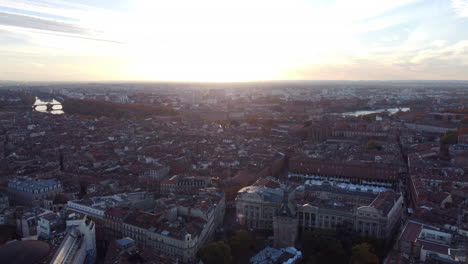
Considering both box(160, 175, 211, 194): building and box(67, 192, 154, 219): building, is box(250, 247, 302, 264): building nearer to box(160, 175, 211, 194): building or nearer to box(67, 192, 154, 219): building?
box(67, 192, 154, 219): building

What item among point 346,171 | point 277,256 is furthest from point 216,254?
point 346,171

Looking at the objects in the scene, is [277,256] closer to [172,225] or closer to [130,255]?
[172,225]

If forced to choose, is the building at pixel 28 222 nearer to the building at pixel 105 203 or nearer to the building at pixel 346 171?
the building at pixel 105 203

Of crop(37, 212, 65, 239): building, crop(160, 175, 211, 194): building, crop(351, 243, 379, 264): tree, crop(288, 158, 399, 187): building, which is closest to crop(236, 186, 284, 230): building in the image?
crop(160, 175, 211, 194): building

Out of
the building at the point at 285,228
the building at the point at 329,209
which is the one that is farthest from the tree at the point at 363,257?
the building at the point at 329,209

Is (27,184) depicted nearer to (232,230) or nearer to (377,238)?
(232,230)
